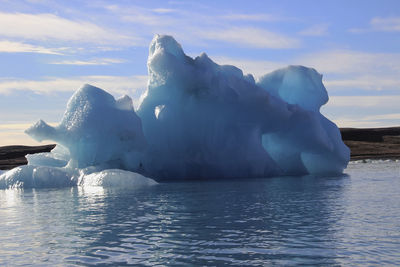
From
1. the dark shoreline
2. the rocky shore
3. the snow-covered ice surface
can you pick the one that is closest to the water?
the snow-covered ice surface

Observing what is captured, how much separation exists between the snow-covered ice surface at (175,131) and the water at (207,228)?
4.50 metres

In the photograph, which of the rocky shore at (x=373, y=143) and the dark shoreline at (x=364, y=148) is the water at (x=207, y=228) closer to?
the dark shoreline at (x=364, y=148)

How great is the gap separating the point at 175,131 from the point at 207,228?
508 inches

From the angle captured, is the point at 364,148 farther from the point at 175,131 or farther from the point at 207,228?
the point at 207,228

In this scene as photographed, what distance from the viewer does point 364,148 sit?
57219mm

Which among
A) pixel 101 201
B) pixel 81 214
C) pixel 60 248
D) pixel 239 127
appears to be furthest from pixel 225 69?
pixel 60 248

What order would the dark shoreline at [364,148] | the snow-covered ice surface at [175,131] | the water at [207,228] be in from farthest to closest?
the dark shoreline at [364,148] < the snow-covered ice surface at [175,131] < the water at [207,228]

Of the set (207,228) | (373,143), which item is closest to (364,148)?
(373,143)

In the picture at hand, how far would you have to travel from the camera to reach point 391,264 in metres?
6.58

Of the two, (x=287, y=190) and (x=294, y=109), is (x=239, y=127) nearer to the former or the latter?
(x=294, y=109)

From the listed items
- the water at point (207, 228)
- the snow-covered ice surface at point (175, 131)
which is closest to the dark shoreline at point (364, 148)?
the snow-covered ice surface at point (175, 131)

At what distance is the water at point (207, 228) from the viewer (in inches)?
288

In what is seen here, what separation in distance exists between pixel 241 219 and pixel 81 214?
367 cm

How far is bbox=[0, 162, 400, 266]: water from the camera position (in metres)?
7.32
